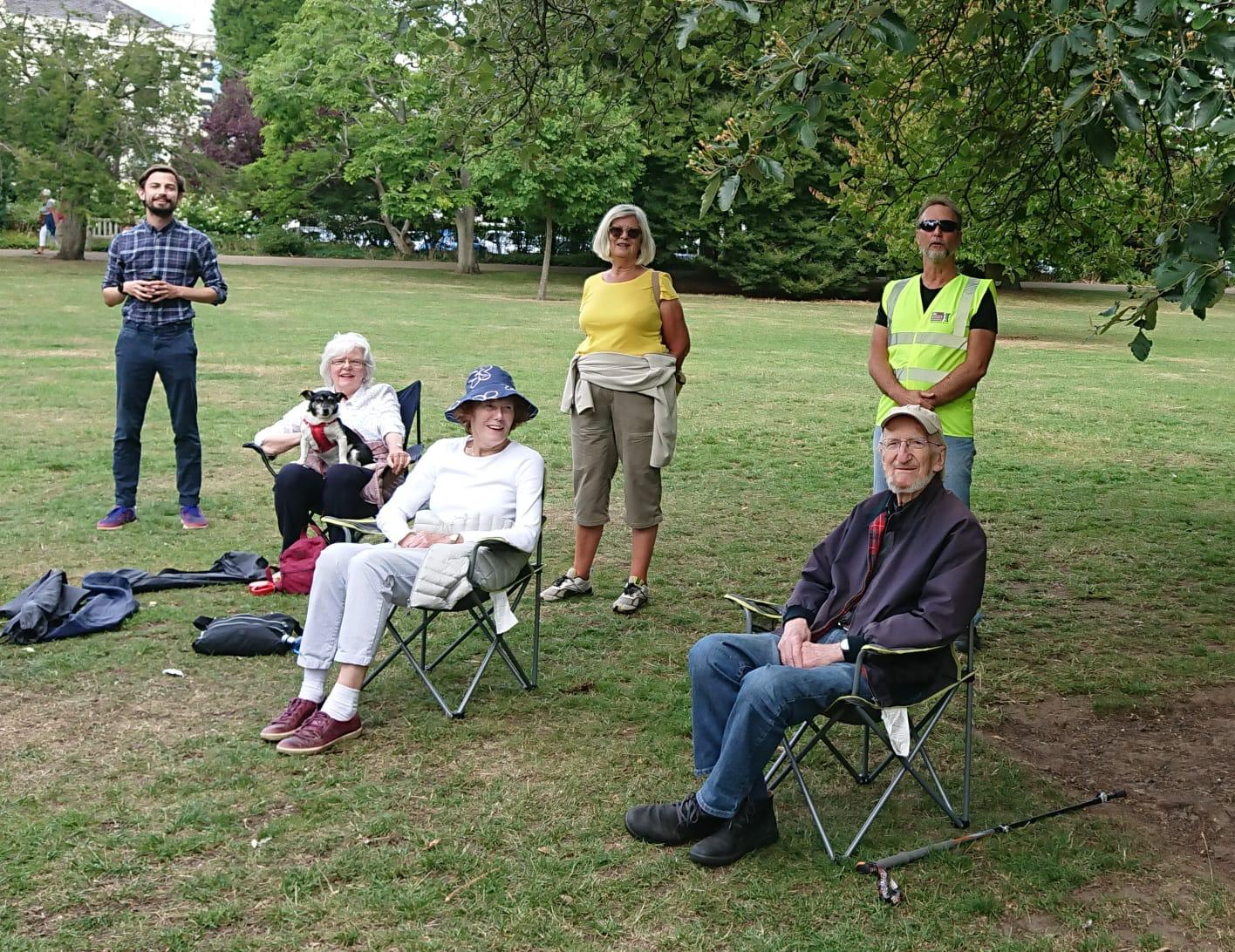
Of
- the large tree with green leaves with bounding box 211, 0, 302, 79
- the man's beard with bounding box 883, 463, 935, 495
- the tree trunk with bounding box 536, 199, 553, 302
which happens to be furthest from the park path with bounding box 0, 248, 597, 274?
the man's beard with bounding box 883, 463, 935, 495

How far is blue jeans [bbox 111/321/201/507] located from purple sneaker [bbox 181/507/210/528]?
0.11 ft

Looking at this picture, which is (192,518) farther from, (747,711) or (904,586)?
(904,586)

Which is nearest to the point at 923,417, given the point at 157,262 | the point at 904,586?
the point at 904,586

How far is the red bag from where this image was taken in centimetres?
628

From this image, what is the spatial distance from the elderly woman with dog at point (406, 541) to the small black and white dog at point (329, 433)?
0.99 meters

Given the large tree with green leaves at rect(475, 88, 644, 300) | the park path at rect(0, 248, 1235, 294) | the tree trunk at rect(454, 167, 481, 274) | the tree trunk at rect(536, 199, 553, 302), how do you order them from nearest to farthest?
the large tree with green leaves at rect(475, 88, 644, 300) < the tree trunk at rect(536, 199, 553, 302) < the park path at rect(0, 248, 1235, 294) < the tree trunk at rect(454, 167, 481, 274)

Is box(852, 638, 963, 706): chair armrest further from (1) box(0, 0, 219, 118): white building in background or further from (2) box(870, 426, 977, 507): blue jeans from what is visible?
(1) box(0, 0, 219, 118): white building in background

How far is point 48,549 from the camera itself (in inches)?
277

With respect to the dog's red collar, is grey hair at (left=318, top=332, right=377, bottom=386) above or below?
above

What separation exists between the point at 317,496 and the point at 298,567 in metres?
0.35

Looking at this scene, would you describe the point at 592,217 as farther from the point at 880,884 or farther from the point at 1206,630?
the point at 880,884

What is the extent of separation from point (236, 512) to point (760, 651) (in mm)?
4920

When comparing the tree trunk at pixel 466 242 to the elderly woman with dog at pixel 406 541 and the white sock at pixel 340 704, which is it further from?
the white sock at pixel 340 704

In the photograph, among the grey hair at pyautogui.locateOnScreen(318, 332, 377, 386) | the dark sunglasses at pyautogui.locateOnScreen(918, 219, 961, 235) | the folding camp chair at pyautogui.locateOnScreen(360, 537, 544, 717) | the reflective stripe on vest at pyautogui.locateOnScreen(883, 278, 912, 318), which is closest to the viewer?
the folding camp chair at pyautogui.locateOnScreen(360, 537, 544, 717)
